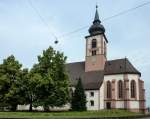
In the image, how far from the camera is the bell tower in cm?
5819

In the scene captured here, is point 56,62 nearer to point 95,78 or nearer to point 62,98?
point 62,98

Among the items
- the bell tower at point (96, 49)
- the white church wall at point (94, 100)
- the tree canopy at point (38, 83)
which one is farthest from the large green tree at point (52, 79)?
the bell tower at point (96, 49)

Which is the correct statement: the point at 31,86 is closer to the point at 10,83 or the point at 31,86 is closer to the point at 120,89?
the point at 10,83

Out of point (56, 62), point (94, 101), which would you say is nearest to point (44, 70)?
point (56, 62)

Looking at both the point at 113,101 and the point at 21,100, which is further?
the point at 113,101

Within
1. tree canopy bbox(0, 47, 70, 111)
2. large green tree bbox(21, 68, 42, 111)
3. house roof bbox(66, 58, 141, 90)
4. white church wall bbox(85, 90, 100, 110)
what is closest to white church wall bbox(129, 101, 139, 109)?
house roof bbox(66, 58, 141, 90)

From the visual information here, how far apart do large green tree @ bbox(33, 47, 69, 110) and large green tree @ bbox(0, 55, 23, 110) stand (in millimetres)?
3543

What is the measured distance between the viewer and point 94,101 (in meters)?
53.5

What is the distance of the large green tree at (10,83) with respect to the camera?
140 feet

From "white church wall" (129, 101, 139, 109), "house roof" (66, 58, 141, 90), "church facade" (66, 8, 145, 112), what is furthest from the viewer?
"house roof" (66, 58, 141, 90)

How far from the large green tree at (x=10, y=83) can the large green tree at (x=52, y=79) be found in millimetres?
3543

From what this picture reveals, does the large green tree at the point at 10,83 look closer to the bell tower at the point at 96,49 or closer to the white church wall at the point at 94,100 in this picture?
the white church wall at the point at 94,100

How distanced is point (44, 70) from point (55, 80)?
2651 millimetres

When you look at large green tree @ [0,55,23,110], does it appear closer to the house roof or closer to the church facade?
the house roof
